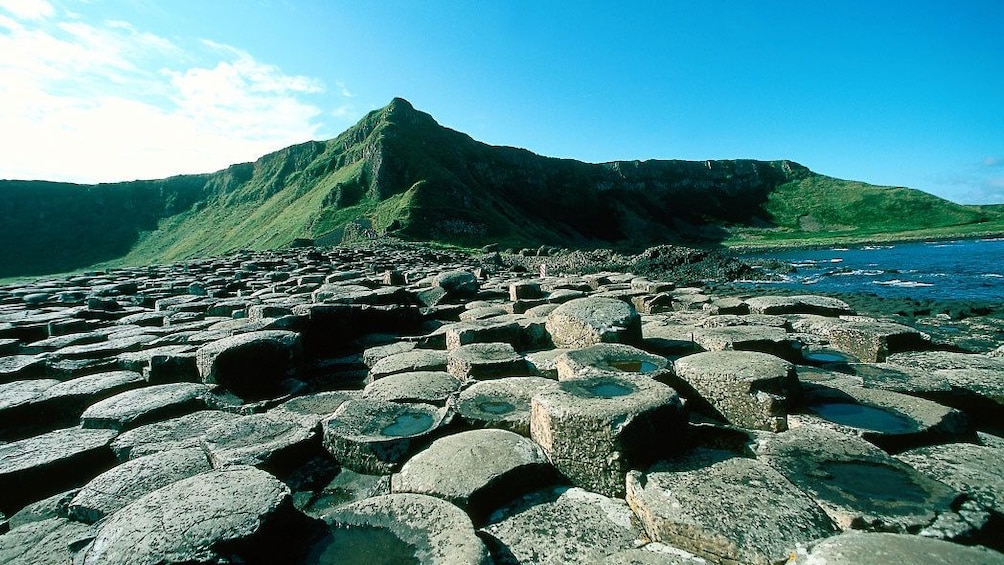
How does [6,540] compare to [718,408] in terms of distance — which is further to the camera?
[718,408]

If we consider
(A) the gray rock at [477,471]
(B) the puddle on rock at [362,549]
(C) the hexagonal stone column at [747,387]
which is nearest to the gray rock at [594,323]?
(C) the hexagonal stone column at [747,387]

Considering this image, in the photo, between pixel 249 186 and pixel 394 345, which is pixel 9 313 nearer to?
pixel 394 345

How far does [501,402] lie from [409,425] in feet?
2.66

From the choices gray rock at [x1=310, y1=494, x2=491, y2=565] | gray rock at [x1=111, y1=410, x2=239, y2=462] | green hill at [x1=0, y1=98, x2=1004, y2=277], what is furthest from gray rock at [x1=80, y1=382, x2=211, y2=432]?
green hill at [x1=0, y1=98, x2=1004, y2=277]

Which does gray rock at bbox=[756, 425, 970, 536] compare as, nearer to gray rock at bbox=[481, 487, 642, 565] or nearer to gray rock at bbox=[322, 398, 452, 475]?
gray rock at bbox=[481, 487, 642, 565]

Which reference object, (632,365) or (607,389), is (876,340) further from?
(607,389)

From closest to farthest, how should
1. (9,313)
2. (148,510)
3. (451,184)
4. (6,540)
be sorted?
(148,510) < (6,540) < (9,313) < (451,184)

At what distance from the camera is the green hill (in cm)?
6119

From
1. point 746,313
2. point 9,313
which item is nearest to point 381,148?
point 9,313

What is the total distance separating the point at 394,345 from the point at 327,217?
5634 centimetres

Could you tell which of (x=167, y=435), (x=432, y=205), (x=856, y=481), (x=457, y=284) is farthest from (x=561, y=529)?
(x=432, y=205)

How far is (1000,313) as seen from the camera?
11.5 m

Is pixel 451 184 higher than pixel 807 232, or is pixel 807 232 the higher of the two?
pixel 451 184

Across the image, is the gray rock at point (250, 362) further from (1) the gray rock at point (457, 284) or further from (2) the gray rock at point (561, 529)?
(1) the gray rock at point (457, 284)
